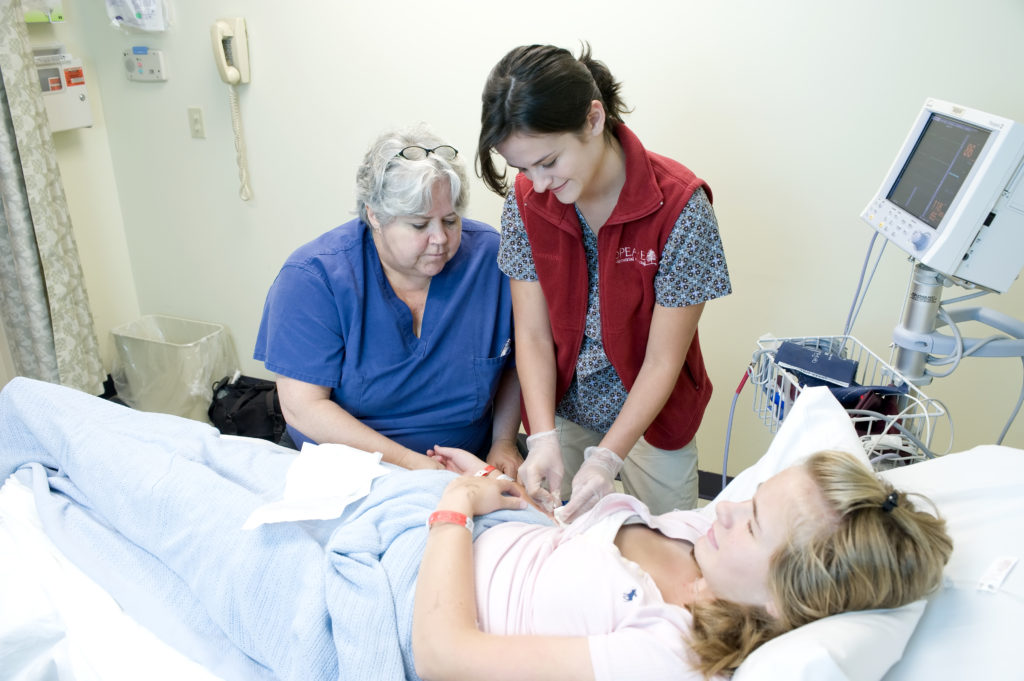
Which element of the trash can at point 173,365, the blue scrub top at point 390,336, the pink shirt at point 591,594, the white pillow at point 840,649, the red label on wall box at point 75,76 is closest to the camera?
the white pillow at point 840,649

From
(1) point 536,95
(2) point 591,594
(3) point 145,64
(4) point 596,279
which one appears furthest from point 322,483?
(3) point 145,64

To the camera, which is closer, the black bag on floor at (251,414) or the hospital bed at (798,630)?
the hospital bed at (798,630)

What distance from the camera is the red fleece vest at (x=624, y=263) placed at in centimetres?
136

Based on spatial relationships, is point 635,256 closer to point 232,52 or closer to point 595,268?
point 595,268

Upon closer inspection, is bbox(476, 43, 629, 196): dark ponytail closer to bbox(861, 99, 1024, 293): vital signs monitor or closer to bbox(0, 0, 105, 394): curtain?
bbox(861, 99, 1024, 293): vital signs monitor

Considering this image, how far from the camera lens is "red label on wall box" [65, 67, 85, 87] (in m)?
2.65

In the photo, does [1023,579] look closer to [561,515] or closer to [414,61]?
[561,515]

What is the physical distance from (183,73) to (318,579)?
222 cm

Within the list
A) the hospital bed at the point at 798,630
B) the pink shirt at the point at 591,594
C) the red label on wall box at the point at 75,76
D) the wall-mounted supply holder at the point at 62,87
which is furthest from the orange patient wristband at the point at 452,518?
the red label on wall box at the point at 75,76

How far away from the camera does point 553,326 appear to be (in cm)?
156

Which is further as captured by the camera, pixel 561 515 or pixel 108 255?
pixel 108 255

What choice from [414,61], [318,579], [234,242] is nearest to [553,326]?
[318,579]

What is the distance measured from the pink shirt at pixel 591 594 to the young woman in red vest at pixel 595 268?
18 cm

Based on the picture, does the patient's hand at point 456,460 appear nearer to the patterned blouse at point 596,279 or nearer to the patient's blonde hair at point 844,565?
the patterned blouse at point 596,279
